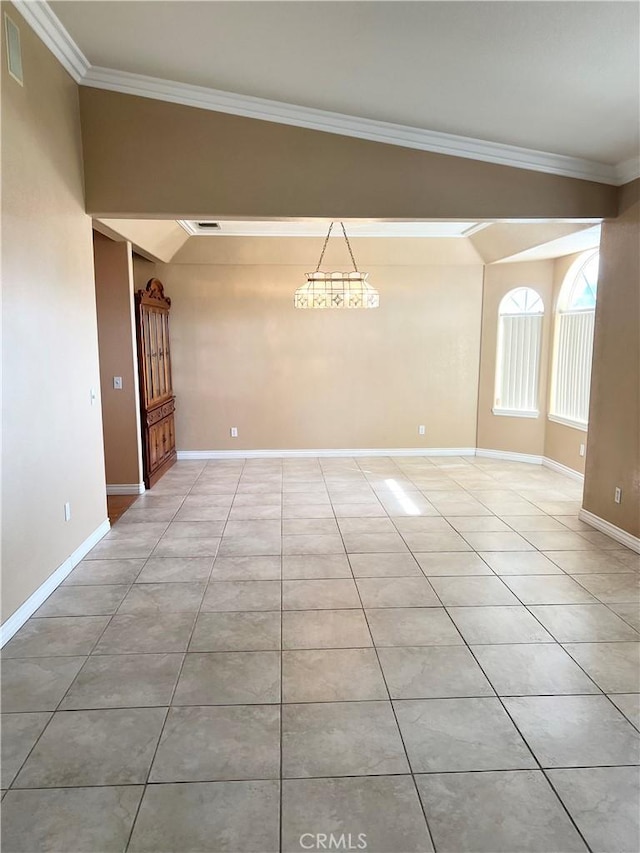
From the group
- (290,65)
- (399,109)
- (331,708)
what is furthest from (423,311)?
(331,708)

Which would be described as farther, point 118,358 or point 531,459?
point 531,459

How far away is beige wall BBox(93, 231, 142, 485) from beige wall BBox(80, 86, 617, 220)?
1.37 m

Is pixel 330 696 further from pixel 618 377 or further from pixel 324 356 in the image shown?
pixel 324 356

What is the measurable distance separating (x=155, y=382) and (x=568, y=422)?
491cm

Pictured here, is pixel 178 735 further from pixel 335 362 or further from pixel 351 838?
pixel 335 362

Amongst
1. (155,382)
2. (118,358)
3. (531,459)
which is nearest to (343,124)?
(118,358)

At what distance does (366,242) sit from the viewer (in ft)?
21.6

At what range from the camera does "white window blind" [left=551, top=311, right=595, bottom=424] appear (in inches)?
235

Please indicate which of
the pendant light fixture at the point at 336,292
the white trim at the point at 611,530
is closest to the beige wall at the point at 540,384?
the white trim at the point at 611,530

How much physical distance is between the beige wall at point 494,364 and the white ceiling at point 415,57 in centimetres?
293

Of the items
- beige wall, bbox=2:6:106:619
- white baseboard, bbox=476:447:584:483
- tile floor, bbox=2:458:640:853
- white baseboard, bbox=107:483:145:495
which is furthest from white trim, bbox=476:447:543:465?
beige wall, bbox=2:6:106:619

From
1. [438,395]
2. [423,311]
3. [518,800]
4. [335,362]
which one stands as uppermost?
[423,311]

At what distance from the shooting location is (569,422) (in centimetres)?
625

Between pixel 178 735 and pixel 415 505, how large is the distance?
3.42 metres
